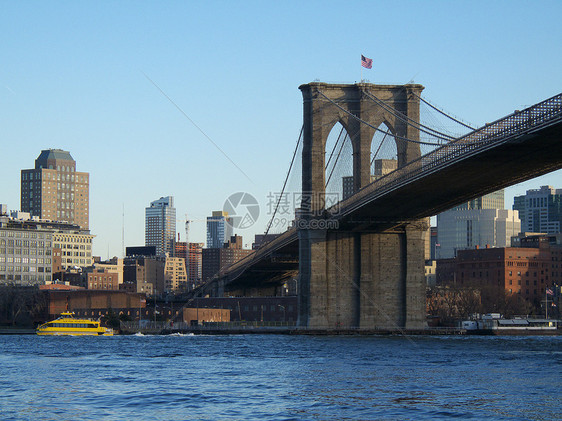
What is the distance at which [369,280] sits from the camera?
80312 mm

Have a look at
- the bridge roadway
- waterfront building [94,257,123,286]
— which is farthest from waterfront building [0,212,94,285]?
the bridge roadway

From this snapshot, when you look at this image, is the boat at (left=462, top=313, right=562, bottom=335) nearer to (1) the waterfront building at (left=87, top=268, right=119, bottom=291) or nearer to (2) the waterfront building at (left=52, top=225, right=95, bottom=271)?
(1) the waterfront building at (left=87, top=268, right=119, bottom=291)

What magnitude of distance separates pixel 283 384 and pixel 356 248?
4304 centimetres

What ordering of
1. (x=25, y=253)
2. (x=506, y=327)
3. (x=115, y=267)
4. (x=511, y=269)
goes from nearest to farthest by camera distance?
(x=506, y=327) → (x=511, y=269) → (x=25, y=253) → (x=115, y=267)

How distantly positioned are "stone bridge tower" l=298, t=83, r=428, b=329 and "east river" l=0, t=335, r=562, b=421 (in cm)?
1958

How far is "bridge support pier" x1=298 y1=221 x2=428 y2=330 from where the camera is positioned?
260ft

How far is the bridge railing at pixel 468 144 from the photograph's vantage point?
4853 centimetres

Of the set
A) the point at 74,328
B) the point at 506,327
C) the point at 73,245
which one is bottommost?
the point at 506,327

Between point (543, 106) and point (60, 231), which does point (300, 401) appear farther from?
point (60, 231)

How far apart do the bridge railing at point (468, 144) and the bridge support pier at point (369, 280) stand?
5835 mm

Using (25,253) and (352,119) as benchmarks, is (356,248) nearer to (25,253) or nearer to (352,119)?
(352,119)

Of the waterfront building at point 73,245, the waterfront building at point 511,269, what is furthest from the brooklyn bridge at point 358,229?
the waterfront building at point 73,245

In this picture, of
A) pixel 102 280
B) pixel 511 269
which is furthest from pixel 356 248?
pixel 102 280

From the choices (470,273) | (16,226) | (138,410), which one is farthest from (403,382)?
(16,226)
